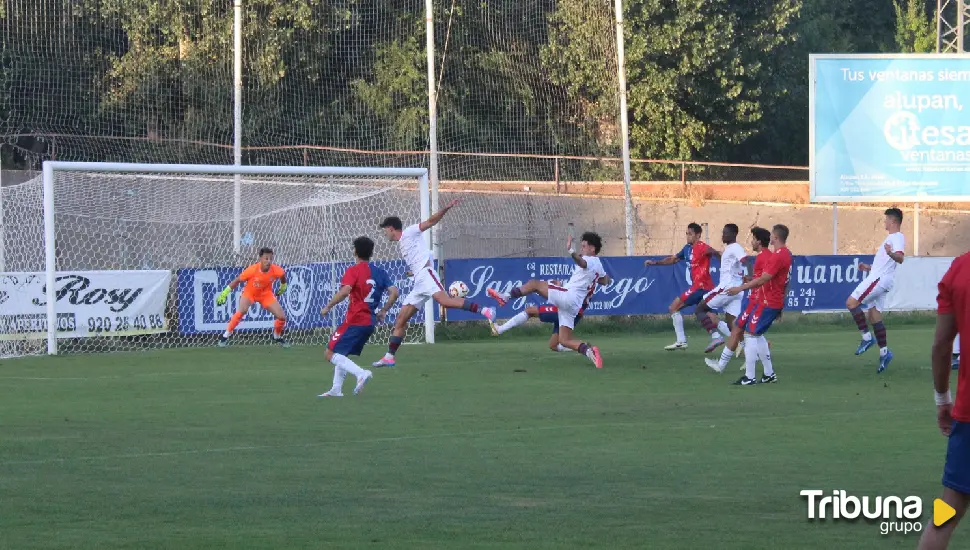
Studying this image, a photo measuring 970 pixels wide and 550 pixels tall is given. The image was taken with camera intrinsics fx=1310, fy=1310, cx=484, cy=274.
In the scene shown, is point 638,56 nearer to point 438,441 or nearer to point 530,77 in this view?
point 530,77

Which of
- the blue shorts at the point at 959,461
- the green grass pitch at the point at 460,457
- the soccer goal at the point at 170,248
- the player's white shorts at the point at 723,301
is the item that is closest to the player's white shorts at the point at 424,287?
the green grass pitch at the point at 460,457

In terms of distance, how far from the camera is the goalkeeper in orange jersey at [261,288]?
74.3 feet

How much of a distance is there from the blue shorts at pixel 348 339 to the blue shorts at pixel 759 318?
4.53m

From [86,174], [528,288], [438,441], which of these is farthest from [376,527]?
[86,174]

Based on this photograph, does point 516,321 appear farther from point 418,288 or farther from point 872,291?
point 872,291

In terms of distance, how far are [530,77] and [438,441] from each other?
23216mm

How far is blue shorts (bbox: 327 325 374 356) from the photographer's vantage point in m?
14.5

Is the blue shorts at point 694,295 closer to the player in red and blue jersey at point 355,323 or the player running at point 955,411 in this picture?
the player in red and blue jersey at point 355,323

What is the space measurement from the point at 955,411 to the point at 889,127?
25.7 meters

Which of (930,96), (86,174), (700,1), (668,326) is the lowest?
(668,326)

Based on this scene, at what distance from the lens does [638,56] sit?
41.5m

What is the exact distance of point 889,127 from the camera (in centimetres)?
3000

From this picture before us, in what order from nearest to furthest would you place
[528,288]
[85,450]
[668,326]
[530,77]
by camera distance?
[85,450]
[528,288]
[668,326]
[530,77]

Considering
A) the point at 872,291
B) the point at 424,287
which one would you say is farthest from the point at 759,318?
the point at 424,287
